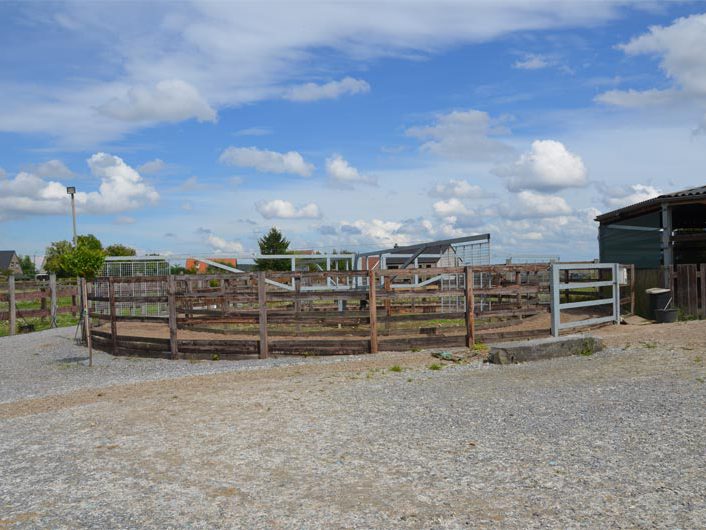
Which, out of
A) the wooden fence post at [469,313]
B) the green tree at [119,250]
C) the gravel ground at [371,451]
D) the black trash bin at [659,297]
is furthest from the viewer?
the green tree at [119,250]

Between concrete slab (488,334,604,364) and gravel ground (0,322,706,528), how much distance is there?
2.46 ft

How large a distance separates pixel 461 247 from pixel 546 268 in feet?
17.1

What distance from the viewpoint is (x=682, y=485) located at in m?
4.66

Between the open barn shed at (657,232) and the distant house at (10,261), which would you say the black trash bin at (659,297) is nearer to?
the open barn shed at (657,232)

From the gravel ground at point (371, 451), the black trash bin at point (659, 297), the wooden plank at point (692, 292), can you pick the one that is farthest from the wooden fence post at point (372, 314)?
the wooden plank at point (692, 292)

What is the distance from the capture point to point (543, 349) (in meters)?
10.6

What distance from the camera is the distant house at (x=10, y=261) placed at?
91.2 meters

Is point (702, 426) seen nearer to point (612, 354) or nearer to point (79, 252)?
point (612, 354)

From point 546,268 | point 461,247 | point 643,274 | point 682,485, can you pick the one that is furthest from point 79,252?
point 682,485

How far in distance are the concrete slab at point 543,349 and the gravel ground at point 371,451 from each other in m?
0.75

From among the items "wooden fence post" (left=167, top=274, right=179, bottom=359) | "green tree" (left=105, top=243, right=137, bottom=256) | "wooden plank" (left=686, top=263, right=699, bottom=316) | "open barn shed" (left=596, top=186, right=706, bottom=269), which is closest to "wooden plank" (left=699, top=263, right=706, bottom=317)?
"wooden plank" (left=686, top=263, right=699, bottom=316)

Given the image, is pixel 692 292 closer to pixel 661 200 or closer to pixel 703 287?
pixel 703 287

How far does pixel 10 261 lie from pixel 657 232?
95.3 metres

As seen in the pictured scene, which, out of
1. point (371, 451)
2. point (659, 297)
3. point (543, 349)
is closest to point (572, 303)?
point (543, 349)
